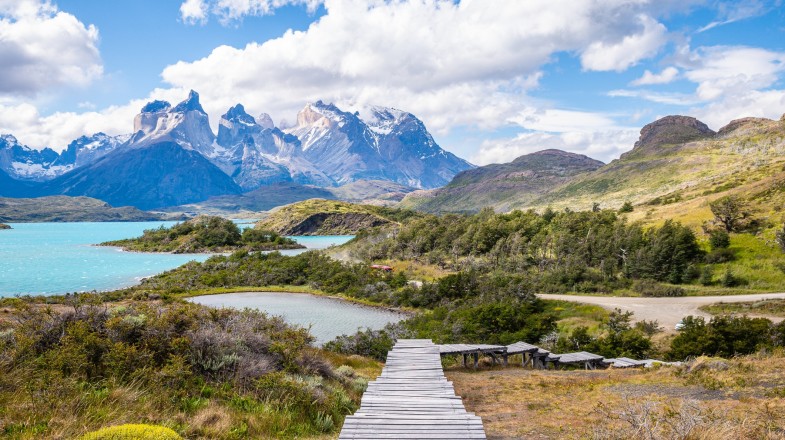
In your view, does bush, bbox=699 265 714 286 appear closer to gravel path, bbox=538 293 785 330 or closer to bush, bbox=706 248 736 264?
bush, bbox=706 248 736 264

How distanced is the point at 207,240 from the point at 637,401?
12372 cm

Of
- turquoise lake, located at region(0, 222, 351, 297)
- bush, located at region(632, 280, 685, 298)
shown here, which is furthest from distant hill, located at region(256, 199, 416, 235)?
bush, located at region(632, 280, 685, 298)

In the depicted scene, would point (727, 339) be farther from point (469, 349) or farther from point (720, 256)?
point (720, 256)

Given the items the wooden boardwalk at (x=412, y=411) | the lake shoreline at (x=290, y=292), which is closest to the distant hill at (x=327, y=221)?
the lake shoreline at (x=290, y=292)

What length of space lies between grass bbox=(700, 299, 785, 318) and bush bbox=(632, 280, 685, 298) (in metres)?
7.09

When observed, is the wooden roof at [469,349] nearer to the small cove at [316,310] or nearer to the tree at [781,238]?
the small cove at [316,310]

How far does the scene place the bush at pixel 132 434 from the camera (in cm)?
582

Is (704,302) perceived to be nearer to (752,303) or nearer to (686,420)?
(752,303)

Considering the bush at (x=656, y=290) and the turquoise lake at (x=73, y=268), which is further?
the turquoise lake at (x=73, y=268)

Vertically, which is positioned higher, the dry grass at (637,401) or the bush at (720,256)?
the bush at (720,256)

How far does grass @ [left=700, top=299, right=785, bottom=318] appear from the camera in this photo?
28.5 meters

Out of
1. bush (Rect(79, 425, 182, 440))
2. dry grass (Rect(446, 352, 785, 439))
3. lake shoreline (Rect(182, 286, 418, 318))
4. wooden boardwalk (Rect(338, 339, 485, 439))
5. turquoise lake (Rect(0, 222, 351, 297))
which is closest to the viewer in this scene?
bush (Rect(79, 425, 182, 440))

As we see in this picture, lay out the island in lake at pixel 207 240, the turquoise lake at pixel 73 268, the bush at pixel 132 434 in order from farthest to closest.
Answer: the island in lake at pixel 207 240 < the turquoise lake at pixel 73 268 < the bush at pixel 132 434

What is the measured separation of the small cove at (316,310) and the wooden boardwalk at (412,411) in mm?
23616
